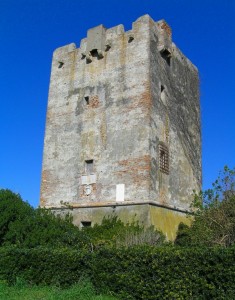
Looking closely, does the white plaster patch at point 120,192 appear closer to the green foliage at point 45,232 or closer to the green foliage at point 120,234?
the green foliage at point 120,234

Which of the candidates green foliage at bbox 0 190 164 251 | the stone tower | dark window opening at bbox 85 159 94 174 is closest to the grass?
green foliage at bbox 0 190 164 251

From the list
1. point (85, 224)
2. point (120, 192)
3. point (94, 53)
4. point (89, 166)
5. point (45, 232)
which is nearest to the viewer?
point (45, 232)

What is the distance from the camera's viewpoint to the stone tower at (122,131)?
18.2m

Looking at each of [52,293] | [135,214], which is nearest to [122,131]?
[135,214]

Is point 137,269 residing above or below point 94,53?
below

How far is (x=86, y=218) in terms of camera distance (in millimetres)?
19016

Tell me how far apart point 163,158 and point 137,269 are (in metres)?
9.30

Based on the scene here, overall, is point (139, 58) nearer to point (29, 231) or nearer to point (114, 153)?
point (114, 153)

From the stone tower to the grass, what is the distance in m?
6.52

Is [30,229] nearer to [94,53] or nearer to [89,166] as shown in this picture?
[89,166]

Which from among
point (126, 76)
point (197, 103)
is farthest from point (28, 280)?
point (197, 103)

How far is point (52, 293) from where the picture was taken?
1051cm

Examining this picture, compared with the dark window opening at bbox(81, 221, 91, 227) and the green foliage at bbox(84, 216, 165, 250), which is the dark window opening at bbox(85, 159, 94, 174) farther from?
the green foliage at bbox(84, 216, 165, 250)

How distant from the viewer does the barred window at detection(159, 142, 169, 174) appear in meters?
18.9
